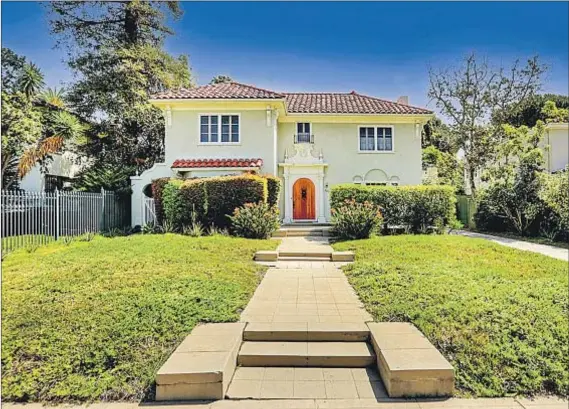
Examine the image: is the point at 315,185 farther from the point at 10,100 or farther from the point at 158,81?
the point at 10,100

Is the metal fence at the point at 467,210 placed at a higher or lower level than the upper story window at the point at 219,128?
lower

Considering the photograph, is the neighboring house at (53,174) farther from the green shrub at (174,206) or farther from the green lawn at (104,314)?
the green lawn at (104,314)

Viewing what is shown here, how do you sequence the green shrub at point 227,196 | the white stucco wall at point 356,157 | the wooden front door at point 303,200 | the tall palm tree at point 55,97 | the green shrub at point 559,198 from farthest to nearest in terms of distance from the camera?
1. the tall palm tree at point 55,97
2. the white stucco wall at point 356,157
3. the wooden front door at point 303,200
4. the green shrub at point 559,198
5. the green shrub at point 227,196

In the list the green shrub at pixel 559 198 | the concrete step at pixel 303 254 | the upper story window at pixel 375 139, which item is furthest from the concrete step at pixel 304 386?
the upper story window at pixel 375 139

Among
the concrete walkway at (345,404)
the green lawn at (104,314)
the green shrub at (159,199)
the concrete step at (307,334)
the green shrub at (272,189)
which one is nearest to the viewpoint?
the concrete walkway at (345,404)

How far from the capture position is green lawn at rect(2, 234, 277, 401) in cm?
418

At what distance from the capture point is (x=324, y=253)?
35.4 ft

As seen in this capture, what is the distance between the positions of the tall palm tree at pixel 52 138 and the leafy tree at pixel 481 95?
75.0 feet

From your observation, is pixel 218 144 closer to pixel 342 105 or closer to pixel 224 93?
pixel 224 93

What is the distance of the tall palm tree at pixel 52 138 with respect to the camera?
17.7 m

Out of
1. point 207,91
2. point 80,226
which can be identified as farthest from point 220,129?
point 80,226

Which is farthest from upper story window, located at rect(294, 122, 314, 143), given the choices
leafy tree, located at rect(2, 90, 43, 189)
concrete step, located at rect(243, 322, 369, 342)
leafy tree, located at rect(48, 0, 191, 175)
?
concrete step, located at rect(243, 322, 369, 342)

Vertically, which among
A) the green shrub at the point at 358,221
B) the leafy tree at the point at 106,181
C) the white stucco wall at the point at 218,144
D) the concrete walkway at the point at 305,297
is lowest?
the concrete walkway at the point at 305,297

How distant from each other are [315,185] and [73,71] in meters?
15.5
